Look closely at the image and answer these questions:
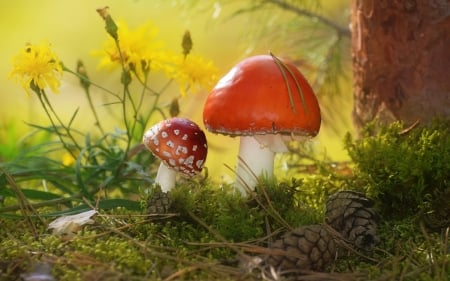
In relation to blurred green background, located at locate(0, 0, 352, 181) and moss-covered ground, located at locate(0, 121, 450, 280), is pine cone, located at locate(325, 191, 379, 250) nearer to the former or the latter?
moss-covered ground, located at locate(0, 121, 450, 280)

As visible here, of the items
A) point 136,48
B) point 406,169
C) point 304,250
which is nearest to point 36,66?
point 136,48

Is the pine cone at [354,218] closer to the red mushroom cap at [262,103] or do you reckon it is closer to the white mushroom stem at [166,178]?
the red mushroom cap at [262,103]

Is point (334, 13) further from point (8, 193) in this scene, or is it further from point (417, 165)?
point (8, 193)

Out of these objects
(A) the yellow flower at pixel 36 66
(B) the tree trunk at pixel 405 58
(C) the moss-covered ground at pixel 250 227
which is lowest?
(C) the moss-covered ground at pixel 250 227

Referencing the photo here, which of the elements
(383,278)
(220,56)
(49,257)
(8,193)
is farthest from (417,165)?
(220,56)

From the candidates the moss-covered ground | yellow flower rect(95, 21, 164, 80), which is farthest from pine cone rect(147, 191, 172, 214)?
yellow flower rect(95, 21, 164, 80)

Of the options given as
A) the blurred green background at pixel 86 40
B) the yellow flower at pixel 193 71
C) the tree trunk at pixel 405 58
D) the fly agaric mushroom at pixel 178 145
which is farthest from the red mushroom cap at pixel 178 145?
the blurred green background at pixel 86 40
